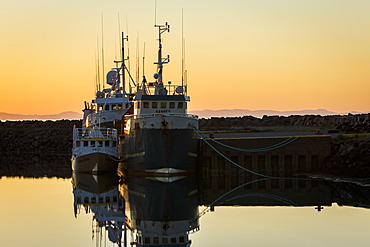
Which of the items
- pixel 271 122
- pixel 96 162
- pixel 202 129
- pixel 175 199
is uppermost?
pixel 271 122

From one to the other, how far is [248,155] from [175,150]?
19.8ft

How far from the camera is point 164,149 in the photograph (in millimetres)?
42688

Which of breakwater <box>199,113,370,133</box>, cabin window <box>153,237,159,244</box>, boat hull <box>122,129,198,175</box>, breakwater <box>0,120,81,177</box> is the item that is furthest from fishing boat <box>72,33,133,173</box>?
breakwater <box>199,113,370,133</box>

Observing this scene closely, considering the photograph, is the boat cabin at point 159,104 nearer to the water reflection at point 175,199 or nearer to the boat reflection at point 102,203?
the water reflection at point 175,199

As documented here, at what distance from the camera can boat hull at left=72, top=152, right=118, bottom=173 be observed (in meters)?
47.2

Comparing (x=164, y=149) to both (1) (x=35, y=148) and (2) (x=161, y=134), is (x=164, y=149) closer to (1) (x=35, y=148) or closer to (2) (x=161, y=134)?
(2) (x=161, y=134)

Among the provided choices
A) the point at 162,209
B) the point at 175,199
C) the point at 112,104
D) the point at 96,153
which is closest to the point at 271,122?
the point at 112,104

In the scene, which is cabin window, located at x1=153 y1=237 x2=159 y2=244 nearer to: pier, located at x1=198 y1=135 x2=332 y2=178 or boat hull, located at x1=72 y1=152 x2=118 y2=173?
pier, located at x1=198 y1=135 x2=332 y2=178

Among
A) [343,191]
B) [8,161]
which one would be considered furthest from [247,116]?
[343,191]

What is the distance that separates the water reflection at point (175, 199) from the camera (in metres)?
27.2

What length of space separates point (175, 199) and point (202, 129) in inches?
2517

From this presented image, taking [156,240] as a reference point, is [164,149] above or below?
above

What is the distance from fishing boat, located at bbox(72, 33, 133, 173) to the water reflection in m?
1.79

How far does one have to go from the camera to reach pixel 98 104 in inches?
2180
